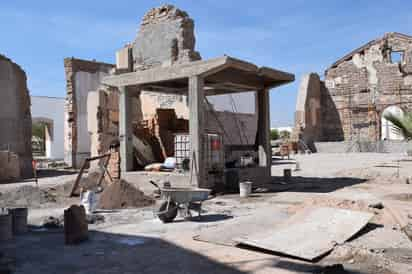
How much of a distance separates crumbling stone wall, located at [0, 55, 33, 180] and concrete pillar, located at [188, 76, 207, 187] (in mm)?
10294

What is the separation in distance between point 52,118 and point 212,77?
2922 cm

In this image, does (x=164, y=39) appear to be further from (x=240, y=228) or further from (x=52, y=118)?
(x=52, y=118)

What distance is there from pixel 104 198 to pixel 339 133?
1137 inches

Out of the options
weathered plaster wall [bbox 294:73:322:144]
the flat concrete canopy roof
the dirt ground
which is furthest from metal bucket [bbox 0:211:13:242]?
weathered plaster wall [bbox 294:73:322:144]

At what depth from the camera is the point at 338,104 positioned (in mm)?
35531

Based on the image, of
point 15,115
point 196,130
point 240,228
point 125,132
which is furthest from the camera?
point 15,115

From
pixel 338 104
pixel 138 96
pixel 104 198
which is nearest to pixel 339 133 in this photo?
pixel 338 104

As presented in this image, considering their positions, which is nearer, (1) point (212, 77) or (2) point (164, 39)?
(1) point (212, 77)

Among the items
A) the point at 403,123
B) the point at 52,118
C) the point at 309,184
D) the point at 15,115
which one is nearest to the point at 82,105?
the point at 15,115

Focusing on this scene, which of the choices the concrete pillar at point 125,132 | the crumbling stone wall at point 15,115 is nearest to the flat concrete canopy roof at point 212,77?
the concrete pillar at point 125,132

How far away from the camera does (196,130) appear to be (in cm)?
1159

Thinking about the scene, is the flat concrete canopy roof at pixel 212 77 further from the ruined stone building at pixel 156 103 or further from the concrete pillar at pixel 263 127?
the ruined stone building at pixel 156 103

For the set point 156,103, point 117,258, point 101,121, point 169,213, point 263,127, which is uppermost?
point 156,103

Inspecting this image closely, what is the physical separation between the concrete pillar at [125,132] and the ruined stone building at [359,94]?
2107cm
